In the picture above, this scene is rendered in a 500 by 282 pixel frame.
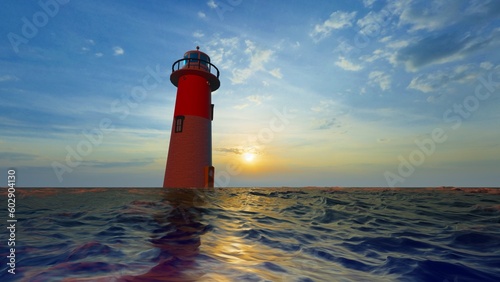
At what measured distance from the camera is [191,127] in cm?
1677

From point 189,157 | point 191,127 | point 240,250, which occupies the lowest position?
point 240,250

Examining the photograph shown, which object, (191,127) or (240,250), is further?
(191,127)

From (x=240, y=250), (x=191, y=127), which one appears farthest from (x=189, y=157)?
(x=240, y=250)

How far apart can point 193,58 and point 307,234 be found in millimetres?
16602

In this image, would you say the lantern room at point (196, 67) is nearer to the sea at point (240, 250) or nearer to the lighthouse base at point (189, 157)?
the lighthouse base at point (189, 157)

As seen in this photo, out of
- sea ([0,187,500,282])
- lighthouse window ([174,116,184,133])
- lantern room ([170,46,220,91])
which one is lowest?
sea ([0,187,500,282])

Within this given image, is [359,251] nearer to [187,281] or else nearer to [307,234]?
[307,234]

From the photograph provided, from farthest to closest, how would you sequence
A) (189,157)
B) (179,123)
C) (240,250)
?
1. (179,123)
2. (189,157)
3. (240,250)

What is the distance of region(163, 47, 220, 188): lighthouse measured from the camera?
16203mm

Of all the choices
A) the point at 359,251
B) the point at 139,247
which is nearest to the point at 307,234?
the point at 359,251

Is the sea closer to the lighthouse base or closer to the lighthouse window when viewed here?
the lighthouse base

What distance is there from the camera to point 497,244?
435 cm

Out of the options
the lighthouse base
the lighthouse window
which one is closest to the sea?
the lighthouse base

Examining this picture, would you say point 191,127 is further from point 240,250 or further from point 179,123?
point 240,250
